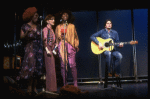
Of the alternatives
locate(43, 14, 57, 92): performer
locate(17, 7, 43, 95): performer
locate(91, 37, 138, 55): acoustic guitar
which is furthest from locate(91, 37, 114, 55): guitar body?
locate(17, 7, 43, 95): performer

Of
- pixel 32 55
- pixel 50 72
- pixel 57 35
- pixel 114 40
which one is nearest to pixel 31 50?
pixel 32 55

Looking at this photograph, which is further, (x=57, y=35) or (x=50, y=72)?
(x=57, y=35)

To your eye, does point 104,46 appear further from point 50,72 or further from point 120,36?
point 120,36

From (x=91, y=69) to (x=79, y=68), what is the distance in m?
0.43

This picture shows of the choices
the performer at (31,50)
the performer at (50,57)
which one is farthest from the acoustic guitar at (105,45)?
the performer at (31,50)

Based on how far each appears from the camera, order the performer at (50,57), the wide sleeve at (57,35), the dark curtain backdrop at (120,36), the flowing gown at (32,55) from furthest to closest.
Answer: the dark curtain backdrop at (120,36), the wide sleeve at (57,35), the performer at (50,57), the flowing gown at (32,55)

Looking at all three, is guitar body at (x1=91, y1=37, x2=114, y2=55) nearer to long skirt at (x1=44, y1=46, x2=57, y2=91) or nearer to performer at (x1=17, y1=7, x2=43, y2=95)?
long skirt at (x1=44, y1=46, x2=57, y2=91)

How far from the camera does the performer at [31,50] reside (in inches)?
145

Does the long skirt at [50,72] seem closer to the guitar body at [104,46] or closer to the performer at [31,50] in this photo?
the performer at [31,50]

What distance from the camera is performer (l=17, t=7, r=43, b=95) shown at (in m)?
3.69

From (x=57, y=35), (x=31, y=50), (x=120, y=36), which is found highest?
(x=120, y=36)

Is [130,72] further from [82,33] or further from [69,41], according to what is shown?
[69,41]

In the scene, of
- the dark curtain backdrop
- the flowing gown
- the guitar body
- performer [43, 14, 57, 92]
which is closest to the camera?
the flowing gown

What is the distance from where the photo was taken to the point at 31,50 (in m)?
3.76
